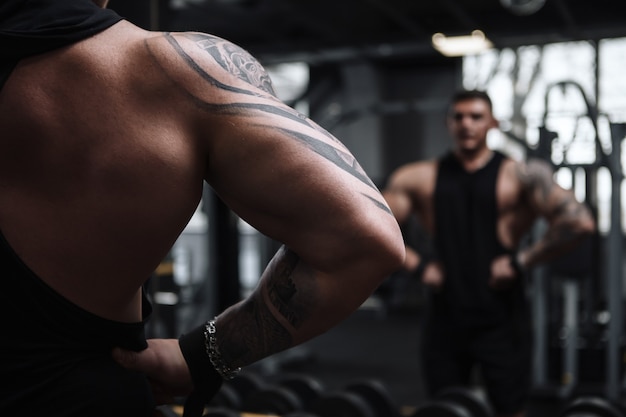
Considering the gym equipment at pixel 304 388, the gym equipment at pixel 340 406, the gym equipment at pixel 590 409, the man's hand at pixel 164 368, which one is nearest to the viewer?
the man's hand at pixel 164 368

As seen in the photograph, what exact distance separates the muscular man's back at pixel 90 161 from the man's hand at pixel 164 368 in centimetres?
12

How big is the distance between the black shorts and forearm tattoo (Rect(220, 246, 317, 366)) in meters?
1.90

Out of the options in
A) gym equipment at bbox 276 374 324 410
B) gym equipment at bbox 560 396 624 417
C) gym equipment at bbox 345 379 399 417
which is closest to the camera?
gym equipment at bbox 560 396 624 417

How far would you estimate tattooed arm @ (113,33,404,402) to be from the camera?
0.73m

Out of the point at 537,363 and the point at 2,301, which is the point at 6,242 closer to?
the point at 2,301

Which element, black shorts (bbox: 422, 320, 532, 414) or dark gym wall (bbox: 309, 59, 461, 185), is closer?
black shorts (bbox: 422, 320, 532, 414)

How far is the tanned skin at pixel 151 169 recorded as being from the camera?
0.73 meters

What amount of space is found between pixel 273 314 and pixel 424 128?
728 centimetres

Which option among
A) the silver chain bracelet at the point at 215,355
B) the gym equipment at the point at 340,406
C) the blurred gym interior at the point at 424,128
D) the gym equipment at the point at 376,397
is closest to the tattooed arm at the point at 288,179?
the silver chain bracelet at the point at 215,355

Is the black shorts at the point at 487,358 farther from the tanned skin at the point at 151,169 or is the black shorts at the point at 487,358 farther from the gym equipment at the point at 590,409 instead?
the tanned skin at the point at 151,169

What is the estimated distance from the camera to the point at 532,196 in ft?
8.84

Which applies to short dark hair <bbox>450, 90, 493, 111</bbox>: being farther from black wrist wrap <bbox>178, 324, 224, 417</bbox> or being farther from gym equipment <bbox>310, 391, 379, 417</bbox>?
black wrist wrap <bbox>178, 324, 224, 417</bbox>

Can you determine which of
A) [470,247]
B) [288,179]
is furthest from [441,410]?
[288,179]

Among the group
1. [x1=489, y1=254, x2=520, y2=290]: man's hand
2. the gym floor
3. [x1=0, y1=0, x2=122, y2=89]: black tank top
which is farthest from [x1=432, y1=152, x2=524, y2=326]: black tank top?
[x1=0, y1=0, x2=122, y2=89]: black tank top
